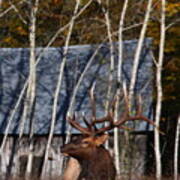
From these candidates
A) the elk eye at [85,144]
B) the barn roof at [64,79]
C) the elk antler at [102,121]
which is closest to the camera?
the elk eye at [85,144]

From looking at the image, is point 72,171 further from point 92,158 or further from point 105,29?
point 105,29

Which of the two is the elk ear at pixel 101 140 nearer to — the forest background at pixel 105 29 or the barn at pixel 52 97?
the barn at pixel 52 97

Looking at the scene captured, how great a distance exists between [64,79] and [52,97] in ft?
2.36

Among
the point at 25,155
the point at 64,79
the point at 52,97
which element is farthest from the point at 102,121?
the point at 64,79

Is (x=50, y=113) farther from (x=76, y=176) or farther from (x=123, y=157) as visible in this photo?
(x=76, y=176)

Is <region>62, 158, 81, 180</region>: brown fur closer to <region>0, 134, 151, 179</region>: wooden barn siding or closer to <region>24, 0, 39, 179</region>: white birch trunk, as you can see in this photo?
<region>24, 0, 39, 179</region>: white birch trunk

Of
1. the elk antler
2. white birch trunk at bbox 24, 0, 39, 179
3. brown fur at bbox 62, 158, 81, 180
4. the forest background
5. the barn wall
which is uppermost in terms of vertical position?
the forest background

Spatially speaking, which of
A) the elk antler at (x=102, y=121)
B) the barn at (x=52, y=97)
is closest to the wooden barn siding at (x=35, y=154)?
the barn at (x=52, y=97)

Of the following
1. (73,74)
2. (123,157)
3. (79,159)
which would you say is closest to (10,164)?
(73,74)

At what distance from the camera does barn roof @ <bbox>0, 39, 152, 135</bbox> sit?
2172cm

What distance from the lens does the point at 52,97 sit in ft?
74.4

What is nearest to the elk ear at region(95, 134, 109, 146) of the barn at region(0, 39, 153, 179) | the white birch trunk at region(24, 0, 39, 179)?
the white birch trunk at region(24, 0, 39, 179)

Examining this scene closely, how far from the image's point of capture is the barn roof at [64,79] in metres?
21.7

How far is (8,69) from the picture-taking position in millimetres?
24062
